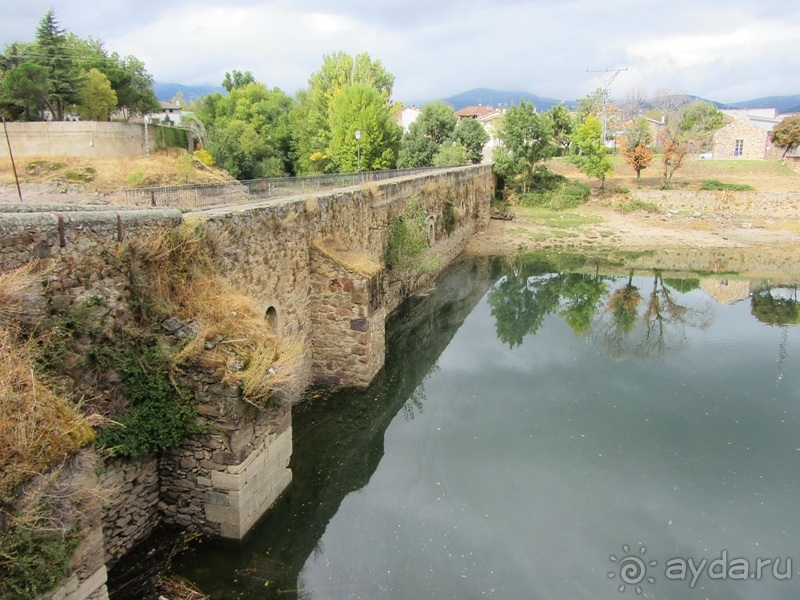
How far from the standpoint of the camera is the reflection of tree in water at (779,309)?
17766mm

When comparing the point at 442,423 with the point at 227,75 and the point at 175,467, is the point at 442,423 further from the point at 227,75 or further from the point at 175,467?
the point at 227,75

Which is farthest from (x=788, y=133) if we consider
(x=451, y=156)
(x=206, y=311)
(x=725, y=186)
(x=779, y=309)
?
(x=206, y=311)

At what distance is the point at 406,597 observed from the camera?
6.79 m

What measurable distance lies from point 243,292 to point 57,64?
1379 inches

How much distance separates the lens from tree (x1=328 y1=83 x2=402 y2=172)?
129ft

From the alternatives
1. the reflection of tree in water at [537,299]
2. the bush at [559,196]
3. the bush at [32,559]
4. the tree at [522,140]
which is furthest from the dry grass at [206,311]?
the bush at [559,196]

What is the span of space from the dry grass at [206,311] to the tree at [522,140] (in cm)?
3560

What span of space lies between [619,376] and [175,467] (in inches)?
415

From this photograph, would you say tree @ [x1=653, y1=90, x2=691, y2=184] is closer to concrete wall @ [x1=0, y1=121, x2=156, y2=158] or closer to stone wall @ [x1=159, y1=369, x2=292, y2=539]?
concrete wall @ [x1=0, y1=121, x2=156, y2=158]

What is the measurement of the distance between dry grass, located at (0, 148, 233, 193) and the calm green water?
1731cm

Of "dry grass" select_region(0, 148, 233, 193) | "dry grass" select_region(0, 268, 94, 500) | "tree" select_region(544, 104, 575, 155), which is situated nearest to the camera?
"dry grass" select_region(0, 268, 94, 500)

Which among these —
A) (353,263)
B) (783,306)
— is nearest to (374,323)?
(353,263)

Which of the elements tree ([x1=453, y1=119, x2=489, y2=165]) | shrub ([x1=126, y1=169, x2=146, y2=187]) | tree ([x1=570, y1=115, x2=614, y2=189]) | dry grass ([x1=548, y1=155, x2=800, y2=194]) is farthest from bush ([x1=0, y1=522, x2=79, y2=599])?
tree ([x1=453, y1=119, x2=489, y2=165])

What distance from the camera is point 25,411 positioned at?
473cm
